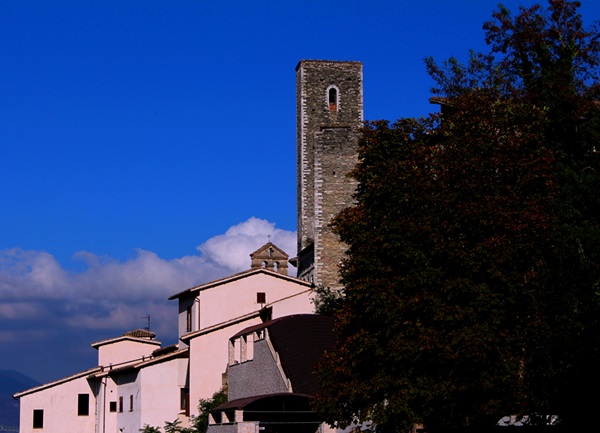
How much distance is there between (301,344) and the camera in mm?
42188

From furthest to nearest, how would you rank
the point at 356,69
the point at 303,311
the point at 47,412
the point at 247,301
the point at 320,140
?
the point at 356,69, the point at 320,140, the point at 47,412, the point at 247,301, the point at 303,311

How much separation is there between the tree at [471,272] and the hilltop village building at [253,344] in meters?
9.48

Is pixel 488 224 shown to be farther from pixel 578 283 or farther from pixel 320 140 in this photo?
pixel 320 140

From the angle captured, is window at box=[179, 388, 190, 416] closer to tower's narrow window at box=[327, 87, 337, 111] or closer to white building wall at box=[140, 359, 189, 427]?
white building wall at box=[140, 359, 189, 427]

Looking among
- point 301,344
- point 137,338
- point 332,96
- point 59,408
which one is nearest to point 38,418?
point 59,408

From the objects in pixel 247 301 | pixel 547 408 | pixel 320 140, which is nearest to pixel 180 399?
pixel 247 301

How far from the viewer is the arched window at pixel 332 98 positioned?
250ft

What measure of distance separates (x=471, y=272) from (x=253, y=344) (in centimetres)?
1877

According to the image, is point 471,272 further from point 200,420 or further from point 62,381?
point 62,381

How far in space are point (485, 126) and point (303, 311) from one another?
24.7 metres

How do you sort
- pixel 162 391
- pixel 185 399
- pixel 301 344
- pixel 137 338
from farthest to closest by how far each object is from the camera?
pixel 137 338 < pixel 162 391 < pixel 185 399 < pixel 301 344

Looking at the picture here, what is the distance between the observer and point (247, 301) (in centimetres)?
5691

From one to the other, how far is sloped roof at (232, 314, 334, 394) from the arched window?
33551 millimetres

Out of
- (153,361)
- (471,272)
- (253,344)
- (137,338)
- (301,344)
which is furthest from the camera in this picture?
(137,338)
